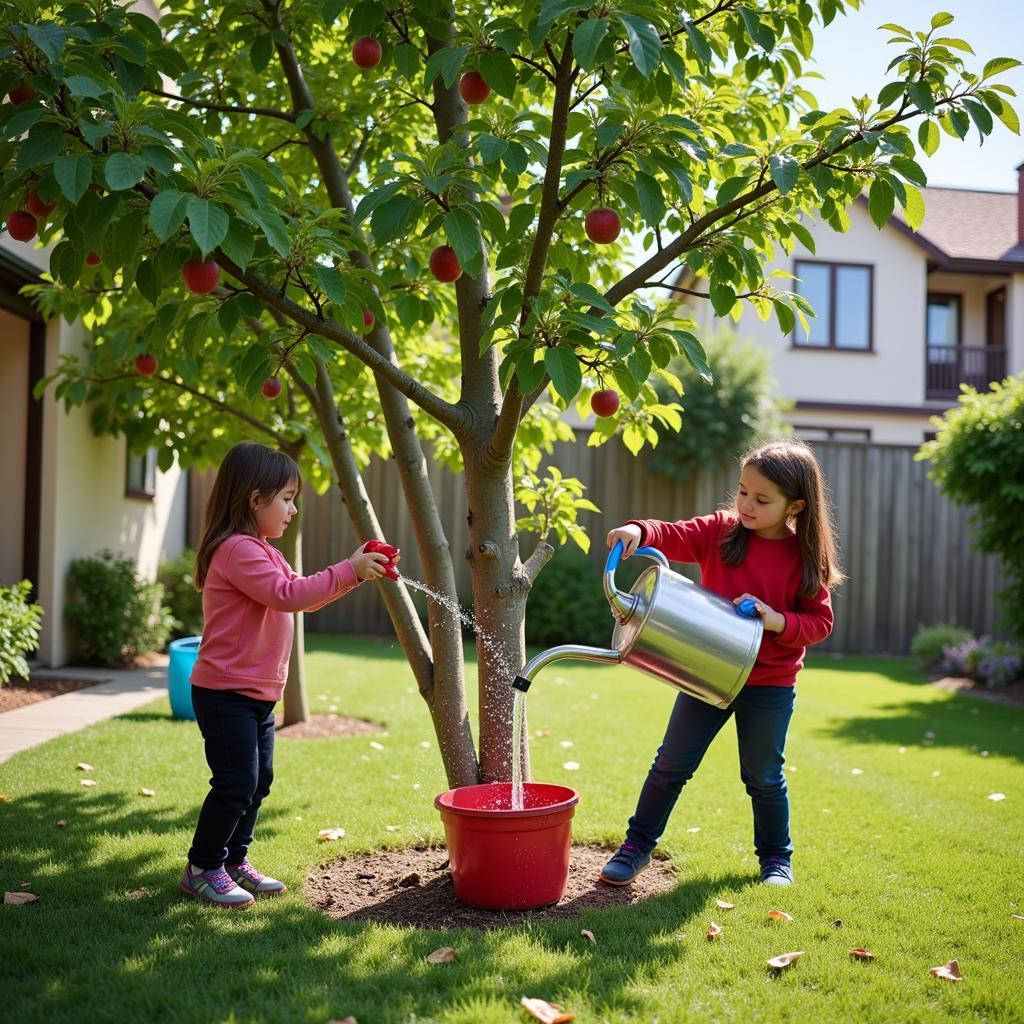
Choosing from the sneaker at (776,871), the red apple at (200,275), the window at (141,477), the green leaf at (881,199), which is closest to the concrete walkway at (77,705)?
the window at (141,477)

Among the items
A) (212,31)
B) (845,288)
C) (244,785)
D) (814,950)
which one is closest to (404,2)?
(212,31)

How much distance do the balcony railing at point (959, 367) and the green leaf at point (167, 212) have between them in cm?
1518

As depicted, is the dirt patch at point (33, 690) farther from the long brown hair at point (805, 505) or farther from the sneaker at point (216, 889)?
the long brown hair at point (805, 505)

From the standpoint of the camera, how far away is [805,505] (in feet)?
9.93

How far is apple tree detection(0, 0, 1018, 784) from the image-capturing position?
6.74 feet

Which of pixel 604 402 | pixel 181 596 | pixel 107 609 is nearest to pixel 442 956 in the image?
pixel 604 402

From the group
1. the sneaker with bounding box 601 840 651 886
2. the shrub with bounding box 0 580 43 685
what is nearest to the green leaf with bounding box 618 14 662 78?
the sneaker with bounding box 601 840 651 886

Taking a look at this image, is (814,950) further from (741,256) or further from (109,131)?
(109,131)

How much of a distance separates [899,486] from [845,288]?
17.2 feet

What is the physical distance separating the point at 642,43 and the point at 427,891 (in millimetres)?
2248

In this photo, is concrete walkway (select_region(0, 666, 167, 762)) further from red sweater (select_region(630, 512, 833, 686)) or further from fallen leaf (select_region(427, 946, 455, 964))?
red sweater (select_region(630, 512, 833, 686))

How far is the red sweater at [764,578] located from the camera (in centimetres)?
299

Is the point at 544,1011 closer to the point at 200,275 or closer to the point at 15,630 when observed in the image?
the point at 200,275

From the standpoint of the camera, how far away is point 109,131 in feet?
6.46
